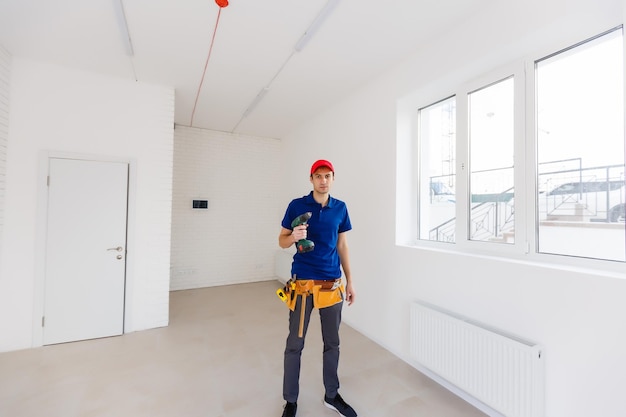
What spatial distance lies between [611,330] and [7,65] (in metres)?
5.41

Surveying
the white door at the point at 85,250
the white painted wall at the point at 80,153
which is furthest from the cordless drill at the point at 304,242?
the white door at the point at 85,250

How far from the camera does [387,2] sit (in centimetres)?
212

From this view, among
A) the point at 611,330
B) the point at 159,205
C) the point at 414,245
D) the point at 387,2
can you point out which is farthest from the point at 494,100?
the point at 159,205

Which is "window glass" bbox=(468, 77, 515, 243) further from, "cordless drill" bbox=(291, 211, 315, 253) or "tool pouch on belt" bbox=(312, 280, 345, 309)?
"cordless drill" bbox=(291, 211, 315, 253)

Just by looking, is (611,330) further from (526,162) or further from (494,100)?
(494,100)

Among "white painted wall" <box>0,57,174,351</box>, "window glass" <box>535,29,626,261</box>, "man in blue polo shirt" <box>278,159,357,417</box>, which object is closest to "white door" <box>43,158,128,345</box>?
"white painted wall" <box>0,57,174,351</box>

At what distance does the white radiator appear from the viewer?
1.75 m

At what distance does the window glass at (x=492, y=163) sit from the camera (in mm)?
2256

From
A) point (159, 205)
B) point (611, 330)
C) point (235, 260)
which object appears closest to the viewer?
point (611, 330)

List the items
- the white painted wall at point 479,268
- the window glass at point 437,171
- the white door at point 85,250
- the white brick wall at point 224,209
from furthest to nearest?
the white brick wall at point 224,209
the white door at point 85,250
the window glass at point 437,171
the white painted wall at point 479,268

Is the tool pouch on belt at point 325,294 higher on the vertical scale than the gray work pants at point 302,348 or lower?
higher

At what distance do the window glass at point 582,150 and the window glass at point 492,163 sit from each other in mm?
204

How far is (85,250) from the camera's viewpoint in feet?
10.6

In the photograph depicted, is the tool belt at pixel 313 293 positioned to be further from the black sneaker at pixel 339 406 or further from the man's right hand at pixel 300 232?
the black sneaker at pixel 339 406
